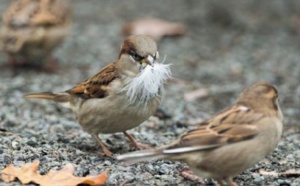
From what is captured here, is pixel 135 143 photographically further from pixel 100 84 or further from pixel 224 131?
pixel 224 131

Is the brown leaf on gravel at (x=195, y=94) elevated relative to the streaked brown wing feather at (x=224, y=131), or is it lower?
elevated

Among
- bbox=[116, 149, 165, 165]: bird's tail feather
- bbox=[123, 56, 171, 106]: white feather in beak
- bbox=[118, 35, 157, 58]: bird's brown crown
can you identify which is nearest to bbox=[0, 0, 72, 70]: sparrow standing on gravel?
bbox=[118, 35, 157, 58]: bird's brown crown

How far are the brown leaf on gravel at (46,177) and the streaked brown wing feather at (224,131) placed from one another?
62 cm

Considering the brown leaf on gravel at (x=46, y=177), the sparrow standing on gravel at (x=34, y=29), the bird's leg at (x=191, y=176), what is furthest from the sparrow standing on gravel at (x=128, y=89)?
the sparrow standing on gravel at (x=34, y=29)

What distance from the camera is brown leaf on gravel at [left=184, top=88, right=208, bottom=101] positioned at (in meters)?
9.08

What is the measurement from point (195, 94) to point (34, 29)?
2.38 meters

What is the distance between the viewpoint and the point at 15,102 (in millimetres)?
8312

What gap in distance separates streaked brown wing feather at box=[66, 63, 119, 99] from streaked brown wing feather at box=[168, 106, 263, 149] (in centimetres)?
139

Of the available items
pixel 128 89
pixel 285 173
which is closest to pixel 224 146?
pixel 285 173

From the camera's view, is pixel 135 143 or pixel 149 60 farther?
pixel 135 143

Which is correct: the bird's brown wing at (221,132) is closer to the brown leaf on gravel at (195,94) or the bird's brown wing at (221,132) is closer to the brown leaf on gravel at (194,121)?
the brown leaf on gravel at (194,121)

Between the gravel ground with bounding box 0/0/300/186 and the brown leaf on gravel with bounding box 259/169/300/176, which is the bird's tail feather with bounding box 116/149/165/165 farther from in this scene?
the brown leaf on gravel with bounding box 259/169/300/176

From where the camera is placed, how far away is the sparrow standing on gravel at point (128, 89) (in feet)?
19.6

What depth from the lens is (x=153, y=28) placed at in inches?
478
